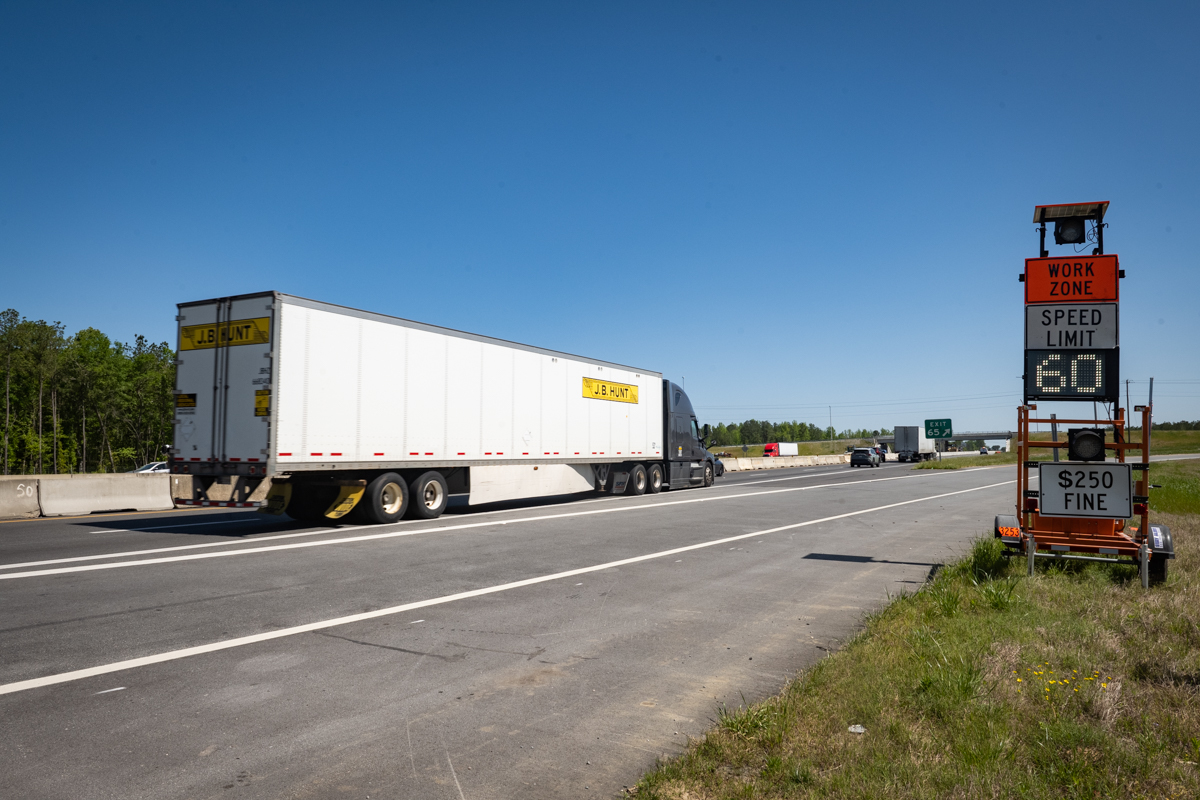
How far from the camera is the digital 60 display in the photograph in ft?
26.9

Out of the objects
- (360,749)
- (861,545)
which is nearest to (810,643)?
(360,749)

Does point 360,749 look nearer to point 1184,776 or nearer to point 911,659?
point 911,659

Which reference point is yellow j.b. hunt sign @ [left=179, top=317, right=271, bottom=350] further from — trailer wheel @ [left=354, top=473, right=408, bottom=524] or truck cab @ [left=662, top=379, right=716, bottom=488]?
truck cab @ [left=662, top=379, right=716, bottom=488]

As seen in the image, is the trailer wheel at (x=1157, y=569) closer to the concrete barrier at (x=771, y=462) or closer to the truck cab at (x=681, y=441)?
the truck cab at (x=681, y=441)

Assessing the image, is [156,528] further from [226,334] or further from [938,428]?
[938,428]

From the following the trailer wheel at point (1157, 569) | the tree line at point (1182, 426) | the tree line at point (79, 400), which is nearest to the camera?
the trailer wheel at point (1157, 569)

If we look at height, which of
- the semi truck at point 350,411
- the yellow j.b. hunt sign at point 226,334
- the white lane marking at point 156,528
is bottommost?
the white lane marking at point 156,528

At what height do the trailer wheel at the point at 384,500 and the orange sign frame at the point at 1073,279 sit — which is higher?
the orange sign frame at the point at 1073,279

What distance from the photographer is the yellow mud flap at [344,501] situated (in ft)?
47.2

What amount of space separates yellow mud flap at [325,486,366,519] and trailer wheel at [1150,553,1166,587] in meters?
12.3

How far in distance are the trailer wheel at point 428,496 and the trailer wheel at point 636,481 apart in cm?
894

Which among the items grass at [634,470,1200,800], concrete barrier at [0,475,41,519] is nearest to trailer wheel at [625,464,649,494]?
concrete barrier at [0,475,41,519]

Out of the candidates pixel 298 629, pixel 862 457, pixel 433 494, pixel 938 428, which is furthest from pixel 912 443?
pixel 298 629

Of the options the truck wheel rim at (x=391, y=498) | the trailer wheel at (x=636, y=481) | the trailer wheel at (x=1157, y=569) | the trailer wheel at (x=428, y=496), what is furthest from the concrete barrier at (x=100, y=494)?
the trailer wheel at (x=1157, y=569)
